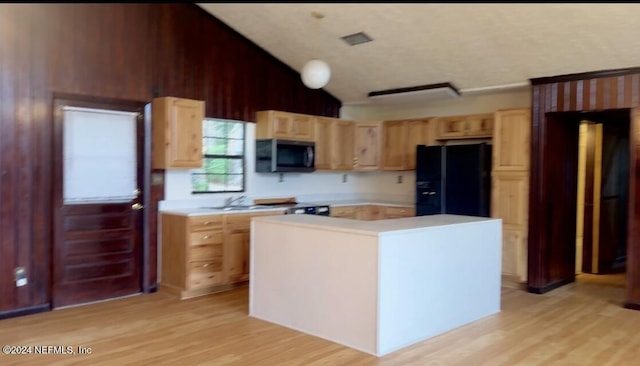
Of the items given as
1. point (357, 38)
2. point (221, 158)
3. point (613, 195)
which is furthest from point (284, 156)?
point (613, 195)

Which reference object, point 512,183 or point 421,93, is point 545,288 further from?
point 421,93

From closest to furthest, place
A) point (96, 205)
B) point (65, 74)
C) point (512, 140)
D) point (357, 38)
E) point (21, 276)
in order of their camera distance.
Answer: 1. point (21, 276)
2. point (65, 74)
3. point (96, 205)
4. point (357, 38)
5. point (512, 140)

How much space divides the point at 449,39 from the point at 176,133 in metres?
2.90

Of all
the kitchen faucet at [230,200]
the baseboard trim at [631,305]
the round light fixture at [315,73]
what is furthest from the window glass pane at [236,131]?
the baseboard trim at [631,305]

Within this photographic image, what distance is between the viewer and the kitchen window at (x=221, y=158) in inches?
230

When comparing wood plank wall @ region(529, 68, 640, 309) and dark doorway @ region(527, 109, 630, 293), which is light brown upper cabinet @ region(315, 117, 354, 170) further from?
dark doorway @ region(527, 109, 630, 293)

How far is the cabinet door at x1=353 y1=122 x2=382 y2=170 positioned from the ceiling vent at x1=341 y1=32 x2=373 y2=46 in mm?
1899

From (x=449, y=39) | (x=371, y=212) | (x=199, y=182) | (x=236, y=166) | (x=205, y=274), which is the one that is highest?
(x=449, y=39)

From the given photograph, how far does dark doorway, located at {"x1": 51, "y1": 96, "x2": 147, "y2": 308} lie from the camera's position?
4.63m

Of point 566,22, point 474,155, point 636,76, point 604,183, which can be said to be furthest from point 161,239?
point 604,183

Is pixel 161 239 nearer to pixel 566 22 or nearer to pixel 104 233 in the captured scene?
pixel 104 233

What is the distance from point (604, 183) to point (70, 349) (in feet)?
21.8

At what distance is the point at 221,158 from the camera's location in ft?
19.8

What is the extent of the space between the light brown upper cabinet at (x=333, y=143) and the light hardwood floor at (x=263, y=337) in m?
2.59
